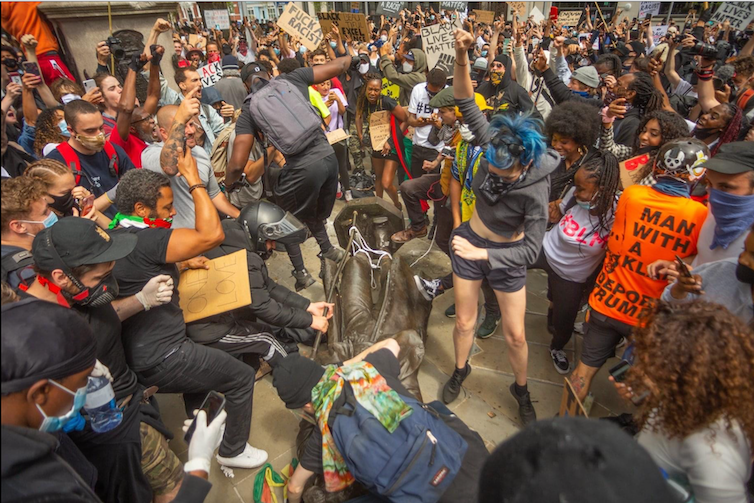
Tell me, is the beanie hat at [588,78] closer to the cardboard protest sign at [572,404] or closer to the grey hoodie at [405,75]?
the grey hoodie at [405,75]

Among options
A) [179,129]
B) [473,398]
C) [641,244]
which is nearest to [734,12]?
[641,244]

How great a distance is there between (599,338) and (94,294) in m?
2.91

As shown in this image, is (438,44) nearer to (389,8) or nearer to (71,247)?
(71,247)

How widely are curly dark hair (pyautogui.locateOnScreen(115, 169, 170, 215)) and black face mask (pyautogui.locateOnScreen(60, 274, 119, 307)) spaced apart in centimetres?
74

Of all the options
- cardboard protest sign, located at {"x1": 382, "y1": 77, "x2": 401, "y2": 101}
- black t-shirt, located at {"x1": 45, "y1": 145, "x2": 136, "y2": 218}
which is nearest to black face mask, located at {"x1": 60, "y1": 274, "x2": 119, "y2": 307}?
black t-shirt, located at {"x1": 45, "y1": 145, "x2": 136, "y2": 218}

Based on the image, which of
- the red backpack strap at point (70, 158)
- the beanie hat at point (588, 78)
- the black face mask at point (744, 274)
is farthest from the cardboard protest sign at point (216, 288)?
the beanie hat at point (588, 78)

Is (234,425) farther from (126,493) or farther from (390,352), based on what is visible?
(390,352)

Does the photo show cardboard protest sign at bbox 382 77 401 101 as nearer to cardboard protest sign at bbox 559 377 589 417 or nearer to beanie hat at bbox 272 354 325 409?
cardboard protest sign at bbox 559 377 589 417

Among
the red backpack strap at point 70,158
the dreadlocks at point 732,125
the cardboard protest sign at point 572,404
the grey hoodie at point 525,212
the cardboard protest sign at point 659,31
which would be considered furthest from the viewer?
the cardboard protest sign at point 659,31

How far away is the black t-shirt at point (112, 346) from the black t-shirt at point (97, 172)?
78.3 inches

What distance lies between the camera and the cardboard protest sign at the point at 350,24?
7.01 meters

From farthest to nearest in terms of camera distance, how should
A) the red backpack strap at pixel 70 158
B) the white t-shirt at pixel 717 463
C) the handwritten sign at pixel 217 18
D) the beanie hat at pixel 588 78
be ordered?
the handwritten sign at pixel 217 18 < the beanie hat at pixel 588 78 < the red backpack strap at pixel 70 158 < the white t-shirt at pixel 717 463

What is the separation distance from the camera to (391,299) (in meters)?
3.38

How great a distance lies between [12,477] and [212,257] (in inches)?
81.0
